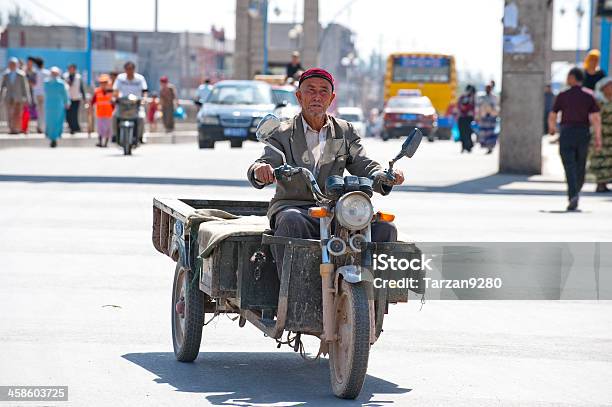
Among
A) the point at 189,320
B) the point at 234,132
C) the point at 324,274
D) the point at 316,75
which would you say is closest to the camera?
the point at 324,274

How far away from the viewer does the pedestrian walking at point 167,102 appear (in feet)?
160

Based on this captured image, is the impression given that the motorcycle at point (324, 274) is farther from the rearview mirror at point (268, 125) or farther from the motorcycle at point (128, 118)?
the motorcycle at point (128, 118)

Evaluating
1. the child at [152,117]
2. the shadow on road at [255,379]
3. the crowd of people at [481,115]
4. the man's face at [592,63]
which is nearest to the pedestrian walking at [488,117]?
the crowd of people at [481,115]

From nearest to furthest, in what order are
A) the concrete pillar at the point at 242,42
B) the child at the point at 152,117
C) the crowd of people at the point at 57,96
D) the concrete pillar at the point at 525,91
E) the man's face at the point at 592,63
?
the man's face at the point at 592,63 < the concrete pillar at the point at 525,91 < the crowd of people at the point at 57,96 < the child at the point at 152,117 < the concrete pillar at the point at 242,42

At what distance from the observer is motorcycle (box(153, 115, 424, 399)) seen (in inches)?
281

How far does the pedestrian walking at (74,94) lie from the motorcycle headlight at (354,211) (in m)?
33.2

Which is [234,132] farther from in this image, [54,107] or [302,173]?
[302,173]

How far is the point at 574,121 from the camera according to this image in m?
19.2

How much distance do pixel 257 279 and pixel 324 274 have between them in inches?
18.9

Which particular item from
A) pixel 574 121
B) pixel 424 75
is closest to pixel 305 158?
pixel 574 121

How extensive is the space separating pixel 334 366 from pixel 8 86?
30.1 meters

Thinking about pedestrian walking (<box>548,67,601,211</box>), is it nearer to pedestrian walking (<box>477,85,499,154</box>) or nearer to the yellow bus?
pedestrian walking (<box>477,85,499,154</box>)

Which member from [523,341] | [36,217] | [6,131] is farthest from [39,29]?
[523,341]

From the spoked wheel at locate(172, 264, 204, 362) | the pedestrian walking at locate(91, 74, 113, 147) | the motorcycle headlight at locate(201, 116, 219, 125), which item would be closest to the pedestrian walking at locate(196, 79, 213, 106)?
the motorcycle headlight at locate(201, 116, 219, 125)
